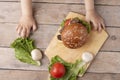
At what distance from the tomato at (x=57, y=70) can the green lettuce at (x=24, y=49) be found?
93 millimetres

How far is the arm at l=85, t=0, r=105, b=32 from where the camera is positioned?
1211 mm

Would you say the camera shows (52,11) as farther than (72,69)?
Yes

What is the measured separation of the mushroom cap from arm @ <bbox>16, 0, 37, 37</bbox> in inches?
6.7

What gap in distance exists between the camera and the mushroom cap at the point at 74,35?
3.69 feet

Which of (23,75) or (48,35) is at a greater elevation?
(48,35)

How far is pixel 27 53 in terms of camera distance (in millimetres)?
1194

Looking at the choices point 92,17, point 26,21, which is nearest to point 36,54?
Result: point 26,21

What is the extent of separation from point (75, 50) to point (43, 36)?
0.54 ft

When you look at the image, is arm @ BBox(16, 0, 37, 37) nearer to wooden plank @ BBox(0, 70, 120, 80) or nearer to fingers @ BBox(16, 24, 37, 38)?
fingers @ BBox(16, 24, 37, 38)

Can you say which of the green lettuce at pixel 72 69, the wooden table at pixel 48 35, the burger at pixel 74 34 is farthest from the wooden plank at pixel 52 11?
the green lettuce at pixel 72 69

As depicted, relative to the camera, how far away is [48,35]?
1247mm

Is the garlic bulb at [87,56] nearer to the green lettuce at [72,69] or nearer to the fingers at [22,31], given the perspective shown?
the green lettuce at [72,69]

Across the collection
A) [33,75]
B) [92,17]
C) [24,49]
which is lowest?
[33,75]

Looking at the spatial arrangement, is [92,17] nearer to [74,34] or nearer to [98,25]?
[98,25]
